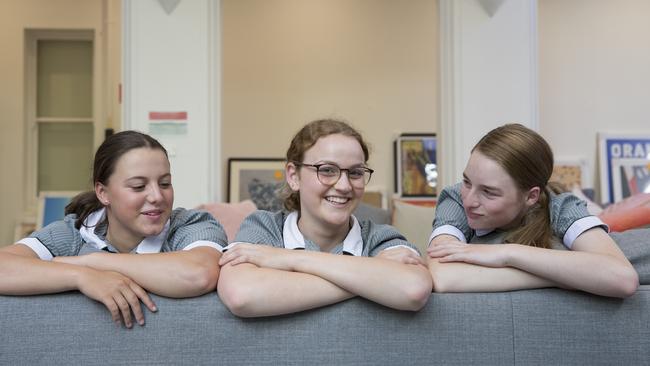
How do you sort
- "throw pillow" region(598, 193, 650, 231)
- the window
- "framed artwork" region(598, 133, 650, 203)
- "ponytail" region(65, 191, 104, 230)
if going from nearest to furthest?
"ponytail" region(65, 191, 104, 230) → "throw pillow" region(598, 193, 650, 231) → "framed artwork" region(598, 133, 650, 203) → the window

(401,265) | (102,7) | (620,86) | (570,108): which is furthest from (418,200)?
(401,265)

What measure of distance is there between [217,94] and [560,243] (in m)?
2.89

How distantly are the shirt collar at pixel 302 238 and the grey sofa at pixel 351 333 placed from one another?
37 centimetres

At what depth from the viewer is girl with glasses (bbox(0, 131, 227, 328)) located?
133 centimetres

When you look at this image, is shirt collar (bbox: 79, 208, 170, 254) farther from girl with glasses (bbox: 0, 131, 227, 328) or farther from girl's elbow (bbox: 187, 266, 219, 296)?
girl's elbow (bbox: 187, 266, 219, 296)

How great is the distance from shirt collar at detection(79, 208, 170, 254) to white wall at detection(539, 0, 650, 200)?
4.53 meters

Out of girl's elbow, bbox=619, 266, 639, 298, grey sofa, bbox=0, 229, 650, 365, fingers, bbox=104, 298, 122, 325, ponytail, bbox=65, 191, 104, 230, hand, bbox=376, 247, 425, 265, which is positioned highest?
ponytail, bbox=65, 191, 104, 230

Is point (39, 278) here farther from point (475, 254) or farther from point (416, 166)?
point (416, 166)

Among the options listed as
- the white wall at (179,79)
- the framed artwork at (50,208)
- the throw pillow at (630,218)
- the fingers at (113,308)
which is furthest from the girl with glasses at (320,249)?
the framed artwork at (50,208)

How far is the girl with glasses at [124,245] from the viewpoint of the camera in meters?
1.33

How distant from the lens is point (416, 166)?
5.80 metres

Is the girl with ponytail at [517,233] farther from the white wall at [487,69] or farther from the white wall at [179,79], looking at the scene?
the white wall at [179,79]

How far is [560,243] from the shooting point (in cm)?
166

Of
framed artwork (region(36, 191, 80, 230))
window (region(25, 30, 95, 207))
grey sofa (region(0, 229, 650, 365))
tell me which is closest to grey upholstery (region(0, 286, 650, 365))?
grey sofa (region(0, 229, 650, 365))
